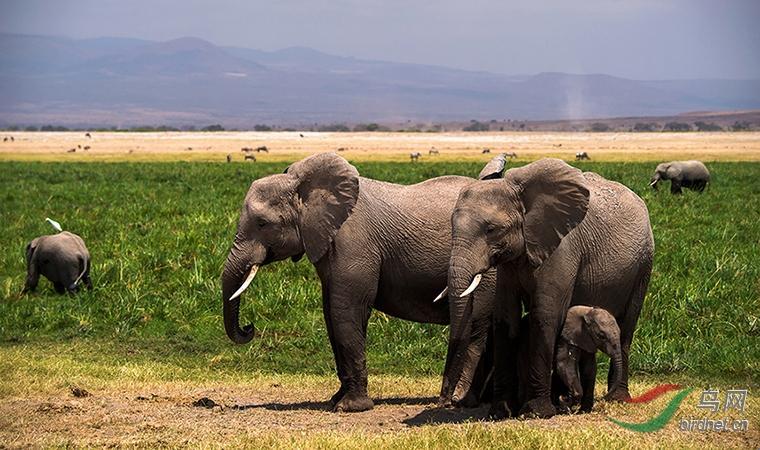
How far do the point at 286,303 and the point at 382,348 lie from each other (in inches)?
84.6

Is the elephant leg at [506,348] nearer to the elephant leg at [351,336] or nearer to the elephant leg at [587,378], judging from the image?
the elephant leg at [587,378]

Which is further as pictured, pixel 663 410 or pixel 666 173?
pixel 666 173

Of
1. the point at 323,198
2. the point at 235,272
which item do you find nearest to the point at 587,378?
the point at 323,198

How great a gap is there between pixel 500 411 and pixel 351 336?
4.96 ft

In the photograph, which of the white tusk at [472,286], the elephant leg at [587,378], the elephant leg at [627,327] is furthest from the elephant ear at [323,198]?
the elephant leg at [627,327]

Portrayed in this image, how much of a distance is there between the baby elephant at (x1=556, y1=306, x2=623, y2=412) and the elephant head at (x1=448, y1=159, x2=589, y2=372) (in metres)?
0.57

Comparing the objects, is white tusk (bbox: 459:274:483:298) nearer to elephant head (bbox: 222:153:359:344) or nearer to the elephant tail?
elephant head (bbox: 222:153:359:344)

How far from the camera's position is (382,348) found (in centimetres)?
1362

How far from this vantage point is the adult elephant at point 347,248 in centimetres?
1008

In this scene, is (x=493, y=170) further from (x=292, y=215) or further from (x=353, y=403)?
(x=353, y=403)

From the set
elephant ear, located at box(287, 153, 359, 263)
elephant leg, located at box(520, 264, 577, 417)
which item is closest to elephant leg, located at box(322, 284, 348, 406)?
elephant ear, located at box(287, 153, 359, 263)

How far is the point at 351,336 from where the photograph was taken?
1014 centimetres

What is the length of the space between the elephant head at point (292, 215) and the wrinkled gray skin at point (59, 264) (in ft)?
22.5

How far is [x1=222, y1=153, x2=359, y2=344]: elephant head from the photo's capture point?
10.1 metres
